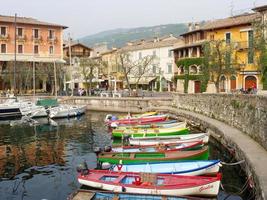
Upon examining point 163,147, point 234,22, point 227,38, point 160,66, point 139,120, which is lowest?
point 163,147

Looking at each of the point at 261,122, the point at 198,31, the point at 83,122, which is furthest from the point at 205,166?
the point at 198,31

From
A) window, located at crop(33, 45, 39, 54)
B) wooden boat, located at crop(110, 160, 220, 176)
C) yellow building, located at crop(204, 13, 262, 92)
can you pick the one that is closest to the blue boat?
wooden boat, located at crop(110, 160, 220, 176)

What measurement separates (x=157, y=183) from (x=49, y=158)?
512 inches

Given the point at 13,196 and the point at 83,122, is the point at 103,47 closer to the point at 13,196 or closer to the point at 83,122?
the point at 83,122

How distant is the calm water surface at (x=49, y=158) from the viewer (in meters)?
20.5

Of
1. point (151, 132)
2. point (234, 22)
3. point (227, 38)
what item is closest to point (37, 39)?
point (227, 38)

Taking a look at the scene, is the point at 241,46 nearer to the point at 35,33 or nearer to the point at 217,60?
the point at 217,60

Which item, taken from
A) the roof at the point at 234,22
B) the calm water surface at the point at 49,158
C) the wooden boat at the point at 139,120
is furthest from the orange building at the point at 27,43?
the wooden boat at the point at 139,120

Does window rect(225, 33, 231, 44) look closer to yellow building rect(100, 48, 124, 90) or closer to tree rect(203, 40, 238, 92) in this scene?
tree rect(203, 40, 238, 92)

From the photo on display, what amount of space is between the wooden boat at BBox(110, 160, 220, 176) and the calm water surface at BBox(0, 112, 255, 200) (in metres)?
1.32

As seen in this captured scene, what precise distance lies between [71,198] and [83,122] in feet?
114

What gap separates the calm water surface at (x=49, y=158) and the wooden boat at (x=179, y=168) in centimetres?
132

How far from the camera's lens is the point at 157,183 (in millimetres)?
17453

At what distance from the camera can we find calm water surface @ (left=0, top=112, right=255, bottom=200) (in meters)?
20.5
